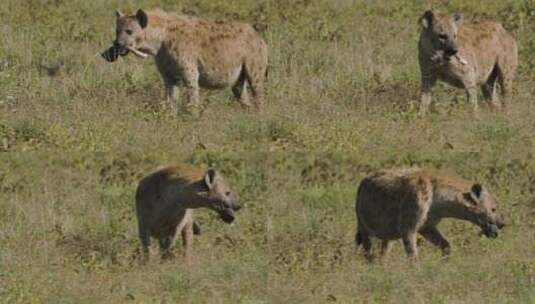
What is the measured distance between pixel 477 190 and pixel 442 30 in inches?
111

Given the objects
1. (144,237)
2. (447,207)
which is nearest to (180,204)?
(144,237)

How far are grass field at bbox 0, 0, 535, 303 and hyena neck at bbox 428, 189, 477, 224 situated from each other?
0.91ft

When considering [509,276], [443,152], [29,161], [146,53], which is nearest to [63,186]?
[29,161]

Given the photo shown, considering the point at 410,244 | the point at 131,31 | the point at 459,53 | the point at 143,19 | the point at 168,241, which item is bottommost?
the point at 168,241

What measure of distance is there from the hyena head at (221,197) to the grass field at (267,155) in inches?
10.3

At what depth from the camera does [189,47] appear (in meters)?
14.9

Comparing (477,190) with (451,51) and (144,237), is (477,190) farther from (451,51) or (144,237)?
(451,51)

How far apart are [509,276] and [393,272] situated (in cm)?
79

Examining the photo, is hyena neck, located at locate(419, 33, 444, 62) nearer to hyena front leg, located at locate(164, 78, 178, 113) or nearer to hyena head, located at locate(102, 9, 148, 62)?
hyena front leg, located at locate(164, 78, 178, 113)

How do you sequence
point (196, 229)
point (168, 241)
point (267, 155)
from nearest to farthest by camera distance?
point (168, 241), point (196, 229), point (267, 155)

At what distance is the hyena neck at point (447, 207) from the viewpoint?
12.4 m

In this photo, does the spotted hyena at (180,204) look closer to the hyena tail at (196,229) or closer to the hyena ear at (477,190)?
the hyena tail at (196,229)

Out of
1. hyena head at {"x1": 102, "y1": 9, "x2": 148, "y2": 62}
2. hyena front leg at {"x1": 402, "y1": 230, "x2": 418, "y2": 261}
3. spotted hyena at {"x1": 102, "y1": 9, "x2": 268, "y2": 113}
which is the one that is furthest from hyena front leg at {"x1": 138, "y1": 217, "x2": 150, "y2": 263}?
hyena head at {"x1": 102, "y1": 9, "x2": 148, "y2": 62}

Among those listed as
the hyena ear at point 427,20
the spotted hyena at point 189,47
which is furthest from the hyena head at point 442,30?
the spotted hyena at point 189,47
